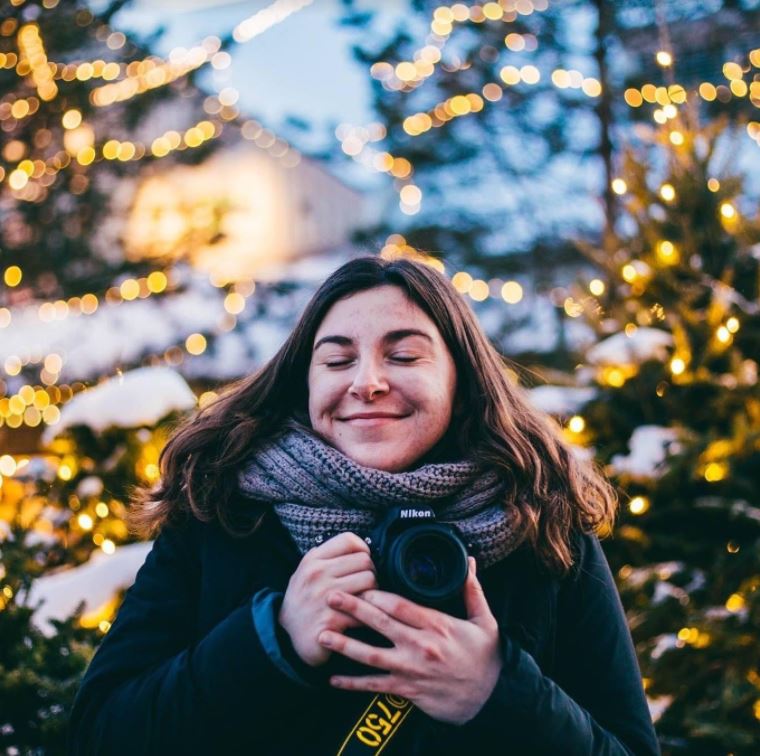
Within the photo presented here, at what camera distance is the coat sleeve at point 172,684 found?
1237 millimetres

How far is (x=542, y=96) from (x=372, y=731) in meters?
8.25

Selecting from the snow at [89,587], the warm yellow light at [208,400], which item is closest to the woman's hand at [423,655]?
the warm yellow light at [208,400]

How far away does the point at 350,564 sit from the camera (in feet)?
4.06

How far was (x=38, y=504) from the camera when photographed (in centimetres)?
383

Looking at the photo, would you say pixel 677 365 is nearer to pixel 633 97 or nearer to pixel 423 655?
pixel 423 655

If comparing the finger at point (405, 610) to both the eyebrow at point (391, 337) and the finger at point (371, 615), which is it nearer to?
the finger at point (371, 615)

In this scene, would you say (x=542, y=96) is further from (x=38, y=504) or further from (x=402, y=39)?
(x=38, y=504)

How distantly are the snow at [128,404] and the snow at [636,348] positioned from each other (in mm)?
1740

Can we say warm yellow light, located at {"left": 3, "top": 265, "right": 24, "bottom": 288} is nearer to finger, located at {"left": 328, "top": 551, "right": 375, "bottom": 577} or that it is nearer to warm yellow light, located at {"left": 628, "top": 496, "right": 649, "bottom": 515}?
warm yellow light, located at {"left": 628, "top": 496, "right": 649, "bottom": 515}

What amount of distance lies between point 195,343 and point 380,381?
625 cm

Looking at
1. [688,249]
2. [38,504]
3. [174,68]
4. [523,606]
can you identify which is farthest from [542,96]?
[523,606]

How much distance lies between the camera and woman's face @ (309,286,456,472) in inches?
58.5

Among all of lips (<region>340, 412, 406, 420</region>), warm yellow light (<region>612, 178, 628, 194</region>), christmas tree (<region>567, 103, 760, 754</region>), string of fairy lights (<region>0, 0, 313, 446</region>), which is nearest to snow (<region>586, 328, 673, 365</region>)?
christmas tree (<region>567, 103, 760, 754</region>)

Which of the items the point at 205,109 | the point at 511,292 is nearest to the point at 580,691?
the point at 511,292
